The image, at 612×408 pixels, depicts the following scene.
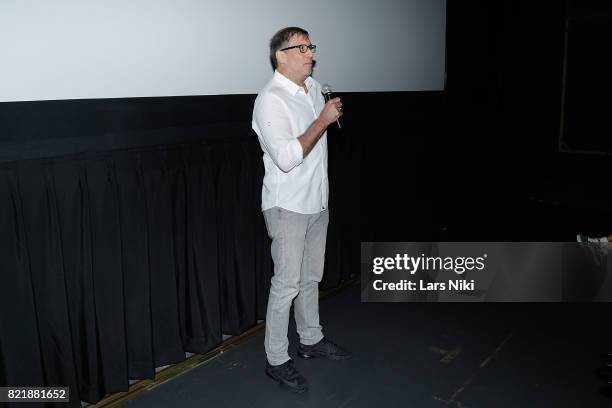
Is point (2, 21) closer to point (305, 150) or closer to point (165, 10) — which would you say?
point (165, 10)

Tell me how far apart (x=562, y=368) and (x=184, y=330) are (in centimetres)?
181

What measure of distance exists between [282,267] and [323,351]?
24.1 inches

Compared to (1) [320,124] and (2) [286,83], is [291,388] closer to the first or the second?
(1) [320,124]

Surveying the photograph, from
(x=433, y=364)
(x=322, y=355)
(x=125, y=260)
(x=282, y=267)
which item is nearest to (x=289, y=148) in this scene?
(x=282, y=267)

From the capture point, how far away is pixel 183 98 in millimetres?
2432

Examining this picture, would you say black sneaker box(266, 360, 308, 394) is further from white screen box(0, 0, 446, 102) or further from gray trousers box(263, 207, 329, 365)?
white screen box(0, 0, 446, 102)

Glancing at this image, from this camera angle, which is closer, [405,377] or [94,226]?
[94,226]

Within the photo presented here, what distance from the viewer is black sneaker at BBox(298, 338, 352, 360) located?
2605 mm

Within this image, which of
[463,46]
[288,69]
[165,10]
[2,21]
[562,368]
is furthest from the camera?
[463,46]

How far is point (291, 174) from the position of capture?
2.18 metres

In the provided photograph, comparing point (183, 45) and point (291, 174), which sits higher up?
point (183, 45)

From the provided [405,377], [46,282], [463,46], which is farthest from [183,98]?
[463,46]

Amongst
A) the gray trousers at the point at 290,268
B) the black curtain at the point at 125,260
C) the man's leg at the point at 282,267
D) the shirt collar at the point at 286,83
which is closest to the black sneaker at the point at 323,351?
the gray trousers at the point at 290,268

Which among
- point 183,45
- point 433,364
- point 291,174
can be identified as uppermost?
point 183,45
